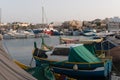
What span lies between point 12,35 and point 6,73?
309 feet

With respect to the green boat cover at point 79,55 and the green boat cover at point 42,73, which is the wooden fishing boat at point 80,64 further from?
the green boat cover at point 42,73

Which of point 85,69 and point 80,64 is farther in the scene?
point 85,69

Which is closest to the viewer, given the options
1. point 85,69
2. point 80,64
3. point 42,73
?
point 42,73

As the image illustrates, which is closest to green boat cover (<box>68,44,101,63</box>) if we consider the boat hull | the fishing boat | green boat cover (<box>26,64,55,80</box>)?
the fishing boat

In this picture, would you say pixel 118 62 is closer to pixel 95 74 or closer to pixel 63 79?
pixel 95 74

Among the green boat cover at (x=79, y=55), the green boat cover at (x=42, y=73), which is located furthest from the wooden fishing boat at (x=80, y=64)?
the green boat cover at (x=42, y=73)

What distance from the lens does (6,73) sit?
25.1ft

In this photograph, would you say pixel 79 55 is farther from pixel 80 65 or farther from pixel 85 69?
pixel 85 69

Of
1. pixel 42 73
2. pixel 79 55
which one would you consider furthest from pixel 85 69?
pixel 42 73

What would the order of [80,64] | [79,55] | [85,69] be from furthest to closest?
[85,69]
[79,55]
[80,64]

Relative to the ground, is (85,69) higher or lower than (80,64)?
→ lower

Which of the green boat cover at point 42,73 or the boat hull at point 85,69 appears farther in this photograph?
the boat hull at point 85,69

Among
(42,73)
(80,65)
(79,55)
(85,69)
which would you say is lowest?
(85,69)

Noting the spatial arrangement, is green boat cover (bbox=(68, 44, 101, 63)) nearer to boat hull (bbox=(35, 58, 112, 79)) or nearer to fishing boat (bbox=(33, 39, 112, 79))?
fishing boat (bbox=(33, 39, 112, 79))
